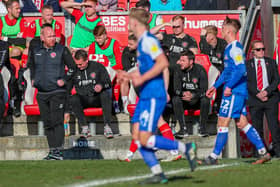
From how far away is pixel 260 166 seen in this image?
34.5 feet

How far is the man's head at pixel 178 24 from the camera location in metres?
14.1

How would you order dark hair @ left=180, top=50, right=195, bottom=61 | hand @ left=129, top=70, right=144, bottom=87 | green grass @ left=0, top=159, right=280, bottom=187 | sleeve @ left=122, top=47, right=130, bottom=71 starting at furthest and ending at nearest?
1. sleeve @ left=122, top=47, right=130, bottom=71
2. dark hair @ left=180, top=50, right=195, bottom=61
3. green grass @ left=0, top=159, right=280, bottom=187
4. hand @ left=129, top=70, right=144, bottom=87

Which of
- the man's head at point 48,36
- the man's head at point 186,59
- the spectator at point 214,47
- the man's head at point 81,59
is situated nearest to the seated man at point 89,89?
the man's head at point 81,59

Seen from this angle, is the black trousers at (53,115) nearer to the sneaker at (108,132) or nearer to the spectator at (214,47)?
the sneaker at (108,132)

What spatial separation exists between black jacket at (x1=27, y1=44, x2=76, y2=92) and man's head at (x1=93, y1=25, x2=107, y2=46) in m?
1.64

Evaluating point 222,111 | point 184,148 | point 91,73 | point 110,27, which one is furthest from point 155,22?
point 184,148

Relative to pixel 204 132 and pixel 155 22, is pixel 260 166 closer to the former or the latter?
pixel 204 132

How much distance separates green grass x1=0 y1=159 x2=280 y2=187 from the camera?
865 centimetres

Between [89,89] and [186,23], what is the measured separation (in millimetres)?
3113

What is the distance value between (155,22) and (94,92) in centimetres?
242

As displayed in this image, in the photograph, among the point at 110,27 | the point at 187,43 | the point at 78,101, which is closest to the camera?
the point at 78,101

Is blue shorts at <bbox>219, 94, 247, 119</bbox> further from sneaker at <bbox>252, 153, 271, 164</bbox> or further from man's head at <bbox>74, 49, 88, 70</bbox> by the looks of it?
man's head at <bbox>74, 49, 88, 70</bbox>

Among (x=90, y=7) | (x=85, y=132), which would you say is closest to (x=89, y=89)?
(x=85, y=132)

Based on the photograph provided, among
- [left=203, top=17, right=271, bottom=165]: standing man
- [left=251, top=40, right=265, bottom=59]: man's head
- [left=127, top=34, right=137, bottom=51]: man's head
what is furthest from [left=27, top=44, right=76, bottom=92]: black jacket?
[left=251, top=40, right=265, bottom=59]: man's head
